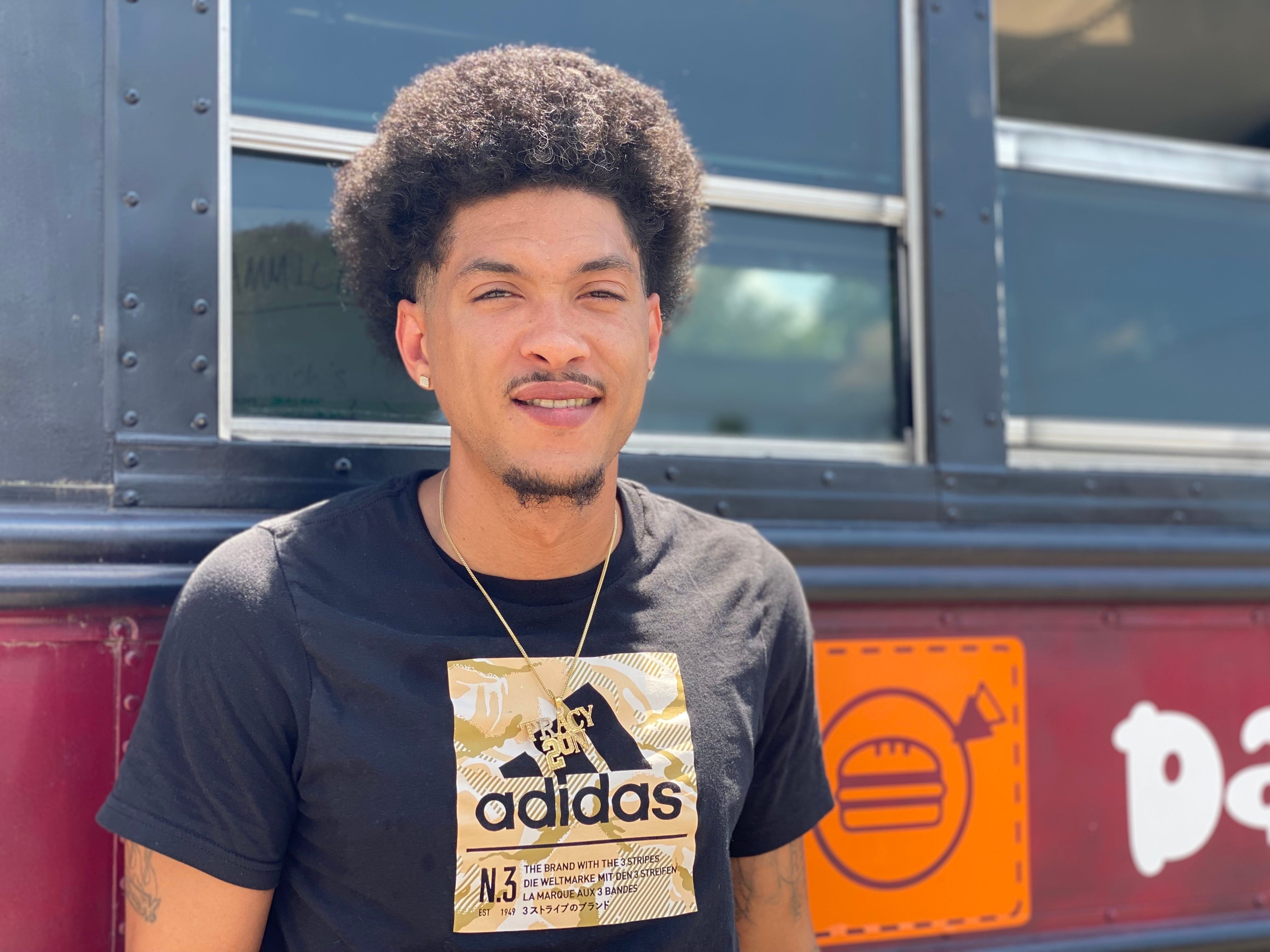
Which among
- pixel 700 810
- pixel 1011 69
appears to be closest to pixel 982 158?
pixel 1011 69

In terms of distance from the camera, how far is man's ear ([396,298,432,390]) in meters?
1.35

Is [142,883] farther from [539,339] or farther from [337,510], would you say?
[539,339]

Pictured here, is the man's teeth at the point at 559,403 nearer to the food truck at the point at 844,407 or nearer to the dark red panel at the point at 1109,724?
the food truck at the point at 844,407

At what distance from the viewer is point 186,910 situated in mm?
1124

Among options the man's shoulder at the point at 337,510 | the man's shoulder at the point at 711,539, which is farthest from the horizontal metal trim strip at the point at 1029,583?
the man's shoulder at the point at 337,510

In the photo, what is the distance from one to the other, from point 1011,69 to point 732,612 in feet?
4.88

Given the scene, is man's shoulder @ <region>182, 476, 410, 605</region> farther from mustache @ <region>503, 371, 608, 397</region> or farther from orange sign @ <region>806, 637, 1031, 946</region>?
orange sign @ <region>806, 637, 1031, 946</region>

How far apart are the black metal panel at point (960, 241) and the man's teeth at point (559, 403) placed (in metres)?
0.69

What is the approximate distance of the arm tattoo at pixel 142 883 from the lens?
3.72ft

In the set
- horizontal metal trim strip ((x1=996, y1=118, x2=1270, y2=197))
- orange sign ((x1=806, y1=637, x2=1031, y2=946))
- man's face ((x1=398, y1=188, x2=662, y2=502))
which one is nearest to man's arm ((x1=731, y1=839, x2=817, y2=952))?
orange sign ((x1=806, y1=637, x2=1031, y2=946))

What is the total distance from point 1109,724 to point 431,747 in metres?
1.12

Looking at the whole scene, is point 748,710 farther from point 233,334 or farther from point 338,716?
point 233,334

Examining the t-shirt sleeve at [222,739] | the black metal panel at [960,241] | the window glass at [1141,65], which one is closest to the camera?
the t-shirt sleeve at [222,739]

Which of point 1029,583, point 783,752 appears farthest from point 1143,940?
point 783,752
